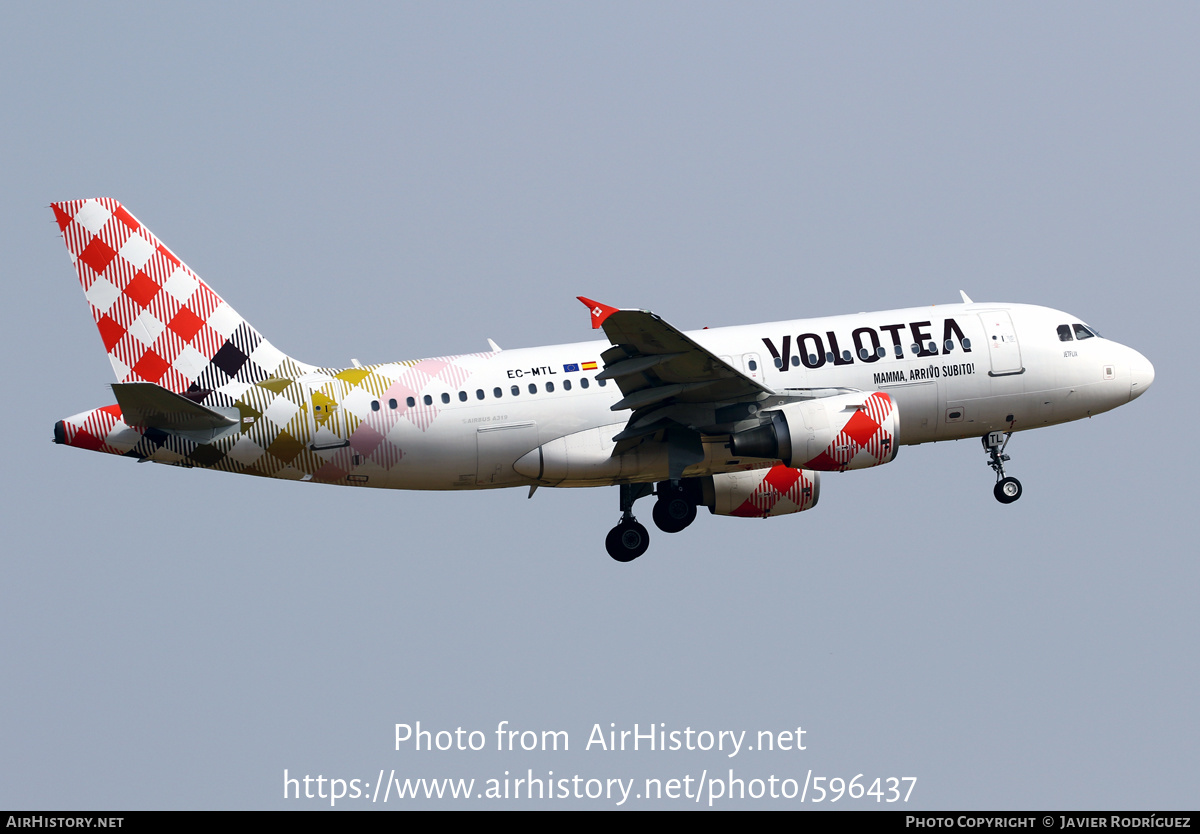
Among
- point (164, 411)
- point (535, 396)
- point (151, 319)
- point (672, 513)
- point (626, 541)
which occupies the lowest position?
point (626, 541)

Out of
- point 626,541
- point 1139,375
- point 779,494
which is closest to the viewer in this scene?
point 626,541

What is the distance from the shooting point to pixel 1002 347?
1646 inches

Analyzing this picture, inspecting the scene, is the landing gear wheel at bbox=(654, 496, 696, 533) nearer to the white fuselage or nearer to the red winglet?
the white fuselage

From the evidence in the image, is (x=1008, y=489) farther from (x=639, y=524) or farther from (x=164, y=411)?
(x=164, y=411)

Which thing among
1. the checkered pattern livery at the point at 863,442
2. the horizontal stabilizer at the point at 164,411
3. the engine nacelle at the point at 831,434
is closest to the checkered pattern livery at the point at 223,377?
the horizontal stabilizer at the point at 164,411

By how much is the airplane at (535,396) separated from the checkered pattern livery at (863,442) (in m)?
0.05

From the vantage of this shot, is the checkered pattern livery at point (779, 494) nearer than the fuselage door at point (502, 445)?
No

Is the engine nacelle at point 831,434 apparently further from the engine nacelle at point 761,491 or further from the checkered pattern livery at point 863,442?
the engine nacelle at point 761,491

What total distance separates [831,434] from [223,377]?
15729mm

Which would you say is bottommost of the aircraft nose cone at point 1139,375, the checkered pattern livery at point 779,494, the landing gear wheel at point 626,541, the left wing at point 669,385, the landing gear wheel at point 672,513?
the landing gear wheel at point 626,541

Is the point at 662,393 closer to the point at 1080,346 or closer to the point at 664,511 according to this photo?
the point at 664,511

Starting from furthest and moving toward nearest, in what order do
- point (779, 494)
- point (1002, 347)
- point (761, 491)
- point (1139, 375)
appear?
point (779, 494) → point (761, 491) → point (1139, 375) → point (1002, 347)

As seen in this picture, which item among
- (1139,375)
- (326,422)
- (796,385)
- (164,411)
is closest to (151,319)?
(164,411)

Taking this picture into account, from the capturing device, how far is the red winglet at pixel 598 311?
35.0 metres
